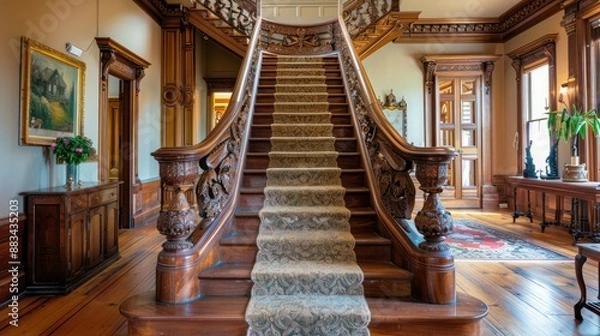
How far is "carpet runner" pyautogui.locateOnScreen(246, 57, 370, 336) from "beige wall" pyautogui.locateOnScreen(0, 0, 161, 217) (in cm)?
212

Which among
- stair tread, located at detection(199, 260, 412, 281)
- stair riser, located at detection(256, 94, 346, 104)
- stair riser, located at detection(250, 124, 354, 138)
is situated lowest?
stair tread, located at detection(199, 260, 412, 281)

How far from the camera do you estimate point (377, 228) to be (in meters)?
2.45

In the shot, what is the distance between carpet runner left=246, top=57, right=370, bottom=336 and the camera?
5.64 ft

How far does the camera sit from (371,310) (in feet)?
5.77

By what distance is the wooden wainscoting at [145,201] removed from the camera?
Result: 5.12m

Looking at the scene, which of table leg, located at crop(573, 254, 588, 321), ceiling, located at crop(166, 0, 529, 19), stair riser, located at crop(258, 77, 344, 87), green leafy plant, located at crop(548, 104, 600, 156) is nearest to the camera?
table leg, located at crop(573, 254, 588, 321)

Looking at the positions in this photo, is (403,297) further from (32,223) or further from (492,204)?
(492,204)

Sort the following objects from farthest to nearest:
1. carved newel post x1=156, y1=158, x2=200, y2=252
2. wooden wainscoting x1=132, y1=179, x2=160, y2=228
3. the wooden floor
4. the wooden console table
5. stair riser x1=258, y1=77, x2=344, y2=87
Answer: wooden wainscoting x1=132, y1=179, x2=160, y2=228 → stair riser x1=258, y1=77, x2=344, y2=87 → the wooden console table → the wooden floor → carved newel post x1=156, y1=158, x2=200, y2=252

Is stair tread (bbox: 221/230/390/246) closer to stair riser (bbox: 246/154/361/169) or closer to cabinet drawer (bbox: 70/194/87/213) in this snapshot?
stair riser (bbox: 246/154/361/169)

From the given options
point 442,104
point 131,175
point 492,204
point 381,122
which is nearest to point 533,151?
point 492,204

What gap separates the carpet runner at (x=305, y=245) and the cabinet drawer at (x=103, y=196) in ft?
5.60

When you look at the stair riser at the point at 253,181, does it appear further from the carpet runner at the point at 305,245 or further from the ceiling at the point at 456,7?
the ceiling at the point at 456,7

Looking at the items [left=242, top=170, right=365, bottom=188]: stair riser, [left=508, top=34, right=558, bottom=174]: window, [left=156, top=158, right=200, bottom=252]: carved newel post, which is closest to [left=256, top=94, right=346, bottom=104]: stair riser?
[left=242, top=170, right=365, bottom=188]: stair riser

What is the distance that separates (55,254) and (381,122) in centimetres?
286
